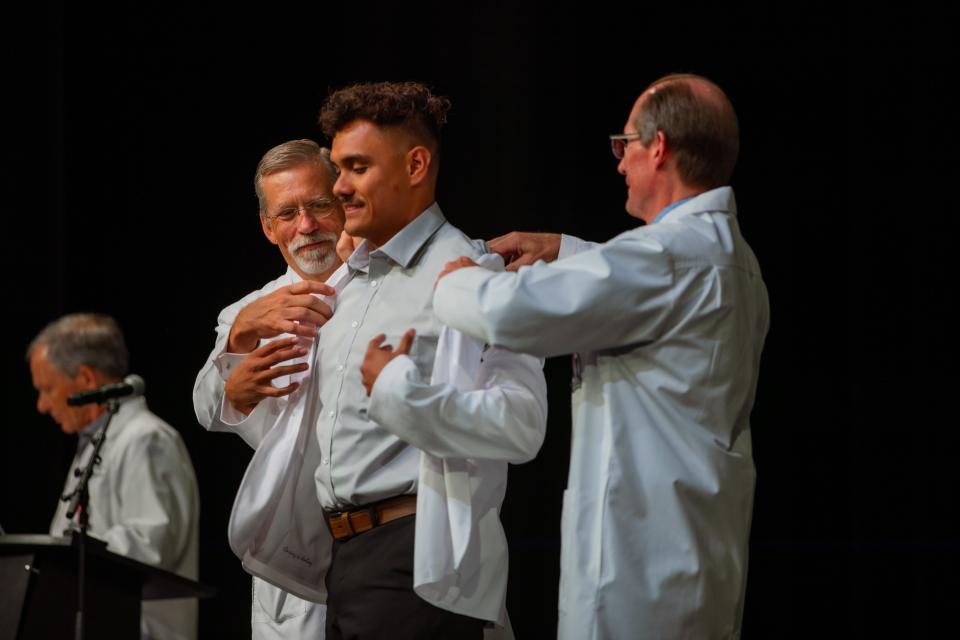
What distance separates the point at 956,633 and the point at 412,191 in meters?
2.51

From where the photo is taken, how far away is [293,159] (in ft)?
10.4

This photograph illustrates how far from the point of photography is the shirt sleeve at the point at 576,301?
6.77 feet

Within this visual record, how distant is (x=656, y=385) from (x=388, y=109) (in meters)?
0.81

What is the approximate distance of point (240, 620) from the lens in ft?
15.7

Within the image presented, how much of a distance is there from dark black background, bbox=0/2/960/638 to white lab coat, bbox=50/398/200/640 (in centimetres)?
95

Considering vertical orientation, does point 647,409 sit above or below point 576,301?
below

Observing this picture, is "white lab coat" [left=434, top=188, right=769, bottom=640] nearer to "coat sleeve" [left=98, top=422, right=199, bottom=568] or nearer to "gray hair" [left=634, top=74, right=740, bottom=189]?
"gray hair" [left=634, top=74, right=740, bottom=189]

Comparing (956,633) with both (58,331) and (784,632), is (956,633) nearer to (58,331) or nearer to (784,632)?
(784,632)

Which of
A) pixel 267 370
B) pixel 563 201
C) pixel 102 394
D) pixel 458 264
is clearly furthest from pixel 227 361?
pixel 563 201

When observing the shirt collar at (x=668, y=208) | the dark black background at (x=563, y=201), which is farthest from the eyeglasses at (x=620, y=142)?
the dark black background at (x=563, y=201)

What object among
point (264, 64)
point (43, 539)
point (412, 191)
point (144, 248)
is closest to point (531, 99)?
point (264, 64)

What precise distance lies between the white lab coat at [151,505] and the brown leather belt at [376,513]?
5.13 feet

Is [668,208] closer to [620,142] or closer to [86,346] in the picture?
[620,142]

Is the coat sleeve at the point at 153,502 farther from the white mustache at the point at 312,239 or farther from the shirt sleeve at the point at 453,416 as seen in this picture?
the shirt sleeve at the point at 453,416
